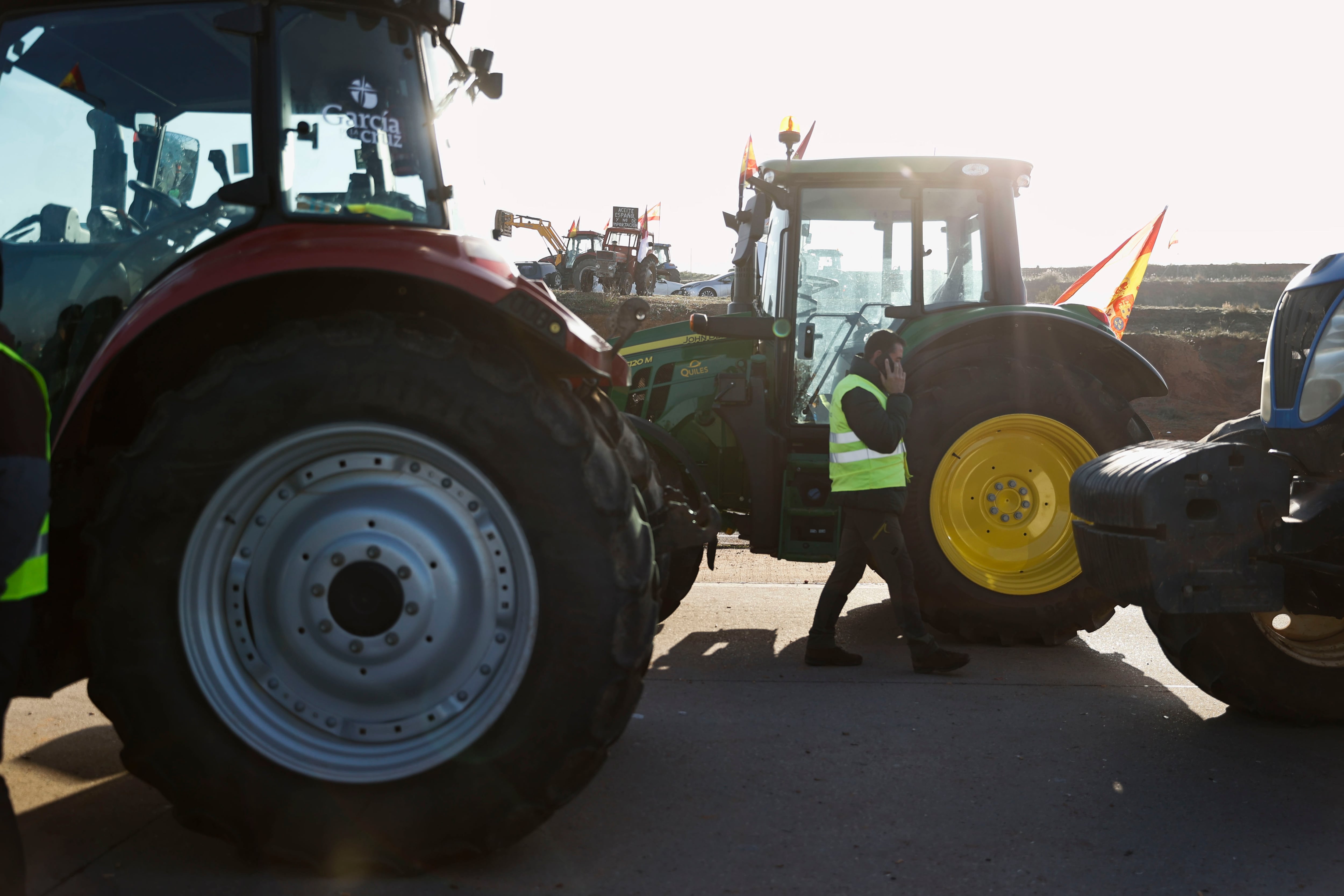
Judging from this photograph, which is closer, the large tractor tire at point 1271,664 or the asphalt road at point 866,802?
the asphalt road at point 866,802

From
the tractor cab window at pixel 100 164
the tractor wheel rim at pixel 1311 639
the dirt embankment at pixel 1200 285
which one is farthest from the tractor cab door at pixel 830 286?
the dirt embankment at pixel 1200 285

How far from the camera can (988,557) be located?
554cm

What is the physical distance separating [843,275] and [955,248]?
66cm

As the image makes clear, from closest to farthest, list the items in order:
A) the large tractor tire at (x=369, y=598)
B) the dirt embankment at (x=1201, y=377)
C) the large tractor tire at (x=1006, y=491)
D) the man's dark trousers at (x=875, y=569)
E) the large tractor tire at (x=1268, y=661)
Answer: the large tractor tire at (x=369, y=598) < the large tractor tire at (x=1268, y=661) < the man's dark trousers at (x=875, y=569) < the large tractor tire at (x=1006, y=491) < the dirt embankment at (x=1201, y=377)

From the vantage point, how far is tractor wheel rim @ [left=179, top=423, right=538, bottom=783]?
2545 millimetres

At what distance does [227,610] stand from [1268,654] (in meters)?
3.56

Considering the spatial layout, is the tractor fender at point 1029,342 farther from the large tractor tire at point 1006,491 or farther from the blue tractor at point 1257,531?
the blue tractor at point 1257,531

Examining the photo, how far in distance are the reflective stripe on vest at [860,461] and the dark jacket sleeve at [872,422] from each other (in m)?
0.04

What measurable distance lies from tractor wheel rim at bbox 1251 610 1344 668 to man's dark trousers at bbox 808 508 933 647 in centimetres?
142

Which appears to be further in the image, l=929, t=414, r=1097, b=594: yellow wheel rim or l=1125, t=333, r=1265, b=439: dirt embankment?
l=1125, t=333, r=1265, b=439: dirt embankment

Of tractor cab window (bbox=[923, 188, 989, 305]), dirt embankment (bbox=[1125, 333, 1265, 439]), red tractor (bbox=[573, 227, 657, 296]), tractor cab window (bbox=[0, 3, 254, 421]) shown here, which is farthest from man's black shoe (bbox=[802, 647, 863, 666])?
red tractor (bbox=[573, 227, 657, 296])

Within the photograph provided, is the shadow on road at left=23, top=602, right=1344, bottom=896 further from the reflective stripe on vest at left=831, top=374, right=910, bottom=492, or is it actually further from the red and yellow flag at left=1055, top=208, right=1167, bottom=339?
the red and yellow flag at left=1055, top=208, right=1167, bottom=339

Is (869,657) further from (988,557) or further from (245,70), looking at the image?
(245,70)

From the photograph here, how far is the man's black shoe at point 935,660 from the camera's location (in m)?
4.76
